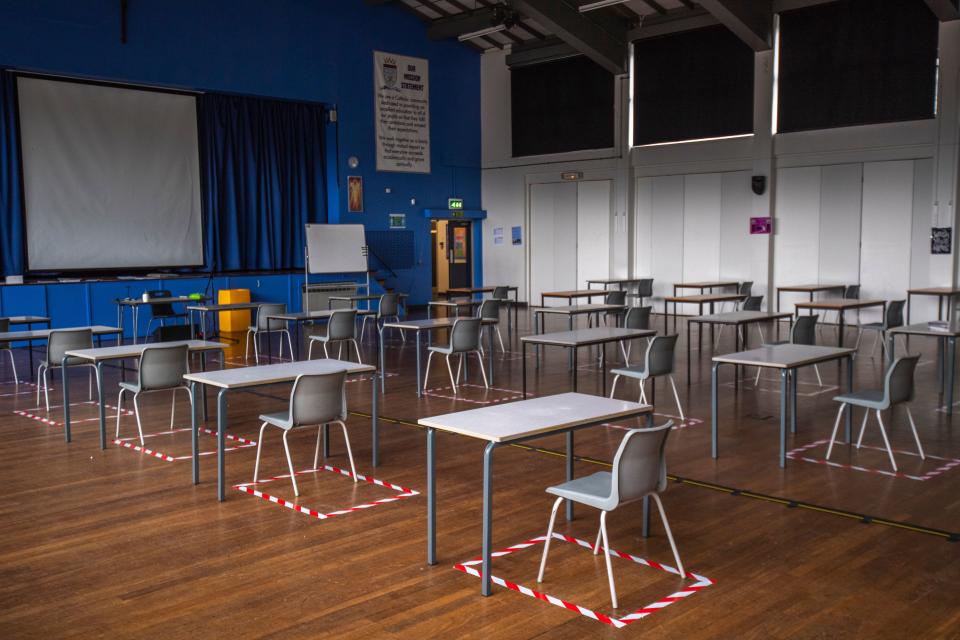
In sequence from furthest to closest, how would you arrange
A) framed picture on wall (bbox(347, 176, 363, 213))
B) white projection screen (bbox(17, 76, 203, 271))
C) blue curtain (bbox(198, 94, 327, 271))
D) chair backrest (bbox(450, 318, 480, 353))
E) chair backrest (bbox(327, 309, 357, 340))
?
1. framed picture on wall (bbox(347, 176, 363, 213))
2. blue curtain (bbox(198, 94, 327, 271))
3. white projection screen (bbox(17, 76, 203, 271))
4. chair backrest (bbox(327, 309, 357, 340))
5. chair backrest (bbox(450, 318, 480, 353))

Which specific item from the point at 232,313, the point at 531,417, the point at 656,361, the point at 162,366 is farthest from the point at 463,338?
the point at 232,313

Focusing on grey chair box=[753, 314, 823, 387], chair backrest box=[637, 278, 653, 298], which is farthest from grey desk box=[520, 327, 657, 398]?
chair backrest box=[637, 278, 653, 298]

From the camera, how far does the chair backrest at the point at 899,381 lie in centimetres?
590

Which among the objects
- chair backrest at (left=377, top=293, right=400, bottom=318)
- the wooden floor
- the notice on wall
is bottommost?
the wooden floor

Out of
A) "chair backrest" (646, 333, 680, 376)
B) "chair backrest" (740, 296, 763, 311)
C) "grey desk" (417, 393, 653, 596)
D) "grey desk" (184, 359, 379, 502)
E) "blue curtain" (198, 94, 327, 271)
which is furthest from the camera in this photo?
"blue curtain" (198, 94, 327, 271)

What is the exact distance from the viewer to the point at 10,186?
13422 mm

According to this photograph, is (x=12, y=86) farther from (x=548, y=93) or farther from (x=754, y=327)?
(x=754, y=327)

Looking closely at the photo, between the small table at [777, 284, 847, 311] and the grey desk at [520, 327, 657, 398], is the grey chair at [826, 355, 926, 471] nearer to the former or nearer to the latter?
the grey desk at [520, 327, 657, 398]

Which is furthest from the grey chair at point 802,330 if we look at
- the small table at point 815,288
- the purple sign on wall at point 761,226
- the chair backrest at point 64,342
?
the purple sign on wall at point 761,226

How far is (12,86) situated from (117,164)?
1972 millimetres

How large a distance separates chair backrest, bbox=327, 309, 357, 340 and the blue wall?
5812mm

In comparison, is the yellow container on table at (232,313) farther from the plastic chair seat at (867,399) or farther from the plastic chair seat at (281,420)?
the plastic chair seat at (867,399)

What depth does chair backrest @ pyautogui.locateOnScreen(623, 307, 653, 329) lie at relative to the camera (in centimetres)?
966

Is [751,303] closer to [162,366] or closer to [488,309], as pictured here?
[488,309]
